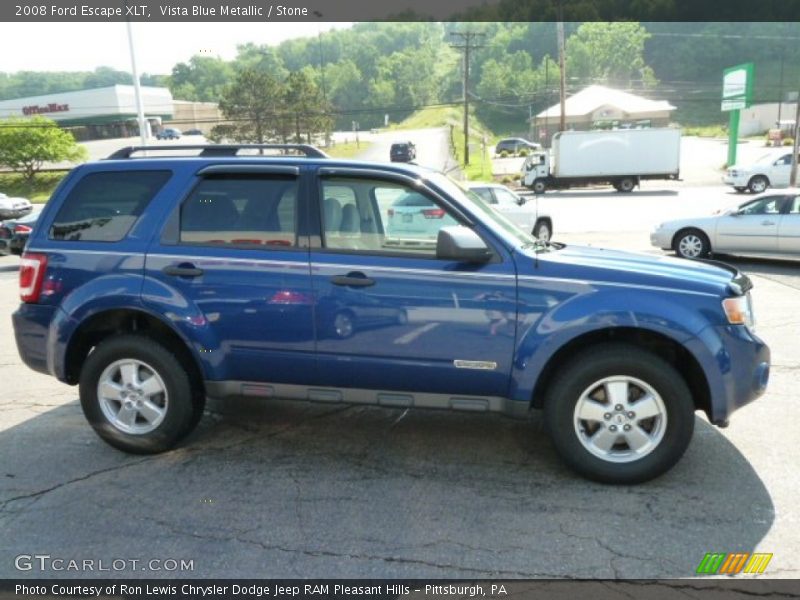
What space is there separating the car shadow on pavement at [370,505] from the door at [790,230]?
816cm

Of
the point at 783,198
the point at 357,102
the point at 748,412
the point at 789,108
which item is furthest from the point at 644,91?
the point at 748,412

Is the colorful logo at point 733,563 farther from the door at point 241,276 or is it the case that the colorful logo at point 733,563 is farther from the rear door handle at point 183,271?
the rear door handle at point 183,271

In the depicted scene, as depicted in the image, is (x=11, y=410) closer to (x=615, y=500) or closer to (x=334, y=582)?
(x=334, y=582)

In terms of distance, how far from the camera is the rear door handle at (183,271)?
410 cm

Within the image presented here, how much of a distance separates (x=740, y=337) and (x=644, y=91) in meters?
130

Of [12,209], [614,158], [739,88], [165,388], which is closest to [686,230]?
[165,388]

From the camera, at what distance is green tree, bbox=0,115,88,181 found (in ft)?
153

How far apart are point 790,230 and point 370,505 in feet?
34.8

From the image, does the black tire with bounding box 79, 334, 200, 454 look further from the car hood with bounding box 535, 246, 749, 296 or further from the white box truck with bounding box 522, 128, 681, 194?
the white box truck with bounding box 522, 128, 681, 194

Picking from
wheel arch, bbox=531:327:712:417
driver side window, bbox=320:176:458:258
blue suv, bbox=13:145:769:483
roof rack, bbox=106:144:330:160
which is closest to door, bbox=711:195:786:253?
blue suv, bbox=13:145:769:483

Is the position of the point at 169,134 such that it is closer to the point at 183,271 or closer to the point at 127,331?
the point at 127,331

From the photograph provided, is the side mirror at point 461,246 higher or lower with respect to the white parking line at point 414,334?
higher

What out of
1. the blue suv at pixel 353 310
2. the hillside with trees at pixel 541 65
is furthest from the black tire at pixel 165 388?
the hillside with trees at pixel 541 65

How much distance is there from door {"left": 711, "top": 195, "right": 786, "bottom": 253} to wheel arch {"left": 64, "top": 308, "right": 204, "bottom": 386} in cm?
1077
